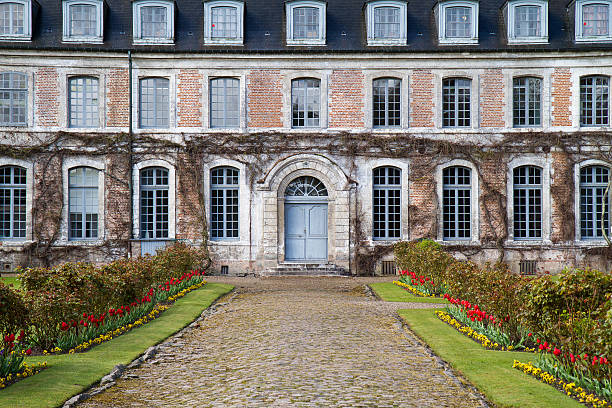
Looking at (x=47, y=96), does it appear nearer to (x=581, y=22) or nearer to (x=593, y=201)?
(x=581, y=22)

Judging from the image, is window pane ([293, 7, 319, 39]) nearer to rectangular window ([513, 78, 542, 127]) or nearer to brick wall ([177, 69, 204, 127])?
brick wall ([177, 69, 204, 127])

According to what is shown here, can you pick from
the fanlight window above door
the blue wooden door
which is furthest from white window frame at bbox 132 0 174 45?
the blue wooden door

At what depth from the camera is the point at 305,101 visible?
20562mm

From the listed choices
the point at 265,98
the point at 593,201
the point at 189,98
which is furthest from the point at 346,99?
the point at 593,201

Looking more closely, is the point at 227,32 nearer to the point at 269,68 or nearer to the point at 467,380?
the point at 269,68

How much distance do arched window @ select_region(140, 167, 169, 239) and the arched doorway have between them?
3.64 metres

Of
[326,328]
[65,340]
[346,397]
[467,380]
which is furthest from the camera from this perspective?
[326,328]

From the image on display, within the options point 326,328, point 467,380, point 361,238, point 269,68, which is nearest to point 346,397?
point 467,380

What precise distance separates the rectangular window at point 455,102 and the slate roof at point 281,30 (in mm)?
1010

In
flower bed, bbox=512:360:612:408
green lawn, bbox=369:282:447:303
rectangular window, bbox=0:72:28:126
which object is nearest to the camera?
flower bed, bbox=512:360:612:408

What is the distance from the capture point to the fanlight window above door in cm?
2062

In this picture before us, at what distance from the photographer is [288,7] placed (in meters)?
20.5

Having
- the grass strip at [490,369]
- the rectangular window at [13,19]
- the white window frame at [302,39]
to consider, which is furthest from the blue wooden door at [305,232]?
the grass strip at [490,369]

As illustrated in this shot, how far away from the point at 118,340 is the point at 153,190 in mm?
11465
